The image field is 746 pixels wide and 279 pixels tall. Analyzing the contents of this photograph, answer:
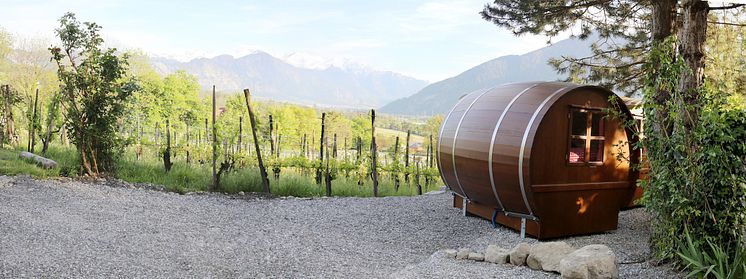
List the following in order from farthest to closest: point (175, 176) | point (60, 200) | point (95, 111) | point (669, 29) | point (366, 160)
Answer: point (366, 160) < point (175, 176) < point (95, 111) < point (60, 200) < point (669, 29)

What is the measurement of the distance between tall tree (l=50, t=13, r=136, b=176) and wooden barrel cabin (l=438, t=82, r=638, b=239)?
6481mm

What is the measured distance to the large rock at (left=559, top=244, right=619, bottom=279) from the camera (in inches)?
157

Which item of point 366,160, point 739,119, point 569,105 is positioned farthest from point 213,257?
point 366,160

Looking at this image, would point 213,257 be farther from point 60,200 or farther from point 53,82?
point 53,82

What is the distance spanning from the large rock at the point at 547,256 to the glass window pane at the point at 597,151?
6.07ft

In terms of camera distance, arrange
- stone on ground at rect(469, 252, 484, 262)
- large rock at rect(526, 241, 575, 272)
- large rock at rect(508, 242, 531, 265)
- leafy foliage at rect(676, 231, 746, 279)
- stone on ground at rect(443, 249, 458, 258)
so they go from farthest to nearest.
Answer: stone on ground at rect(443, 249, 458, 258)
stone on ground at rect(469, 252, 484, 262)
large rock at rect(508, 242, 531, 265)
large rock at rect(526, 241, 575, 272)
leafy foliage at rect(676, 231, 746, 279)

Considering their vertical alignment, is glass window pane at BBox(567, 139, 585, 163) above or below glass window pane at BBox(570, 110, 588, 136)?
below

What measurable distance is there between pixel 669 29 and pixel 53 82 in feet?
104

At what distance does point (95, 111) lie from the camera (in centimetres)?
891

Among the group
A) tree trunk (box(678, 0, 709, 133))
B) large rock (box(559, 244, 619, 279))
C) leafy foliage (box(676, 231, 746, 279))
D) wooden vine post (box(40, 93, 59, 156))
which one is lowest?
large rock (box(559, 244, 619, 279))

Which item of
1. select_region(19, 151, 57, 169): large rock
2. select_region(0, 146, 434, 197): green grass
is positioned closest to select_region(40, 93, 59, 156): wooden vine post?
select_region(0, 146, 434, 197): green grass

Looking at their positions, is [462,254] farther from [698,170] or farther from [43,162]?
[43,162]

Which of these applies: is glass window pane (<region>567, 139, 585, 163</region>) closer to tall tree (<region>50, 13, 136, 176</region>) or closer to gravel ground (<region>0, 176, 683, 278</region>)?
gravel ground (<region>0, 176, 683, 278</region>)

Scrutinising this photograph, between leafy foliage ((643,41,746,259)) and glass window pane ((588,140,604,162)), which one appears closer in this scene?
leafy foliage ((643,41,746,259))
